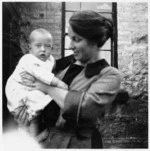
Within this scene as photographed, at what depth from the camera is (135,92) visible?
125cm

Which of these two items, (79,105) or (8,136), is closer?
(79,105)

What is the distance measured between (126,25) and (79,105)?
0.65 m

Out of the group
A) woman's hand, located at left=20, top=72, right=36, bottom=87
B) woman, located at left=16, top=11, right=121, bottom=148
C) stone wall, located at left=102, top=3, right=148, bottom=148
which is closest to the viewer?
woman, located at left=16, top=11, right=121, bottom=148

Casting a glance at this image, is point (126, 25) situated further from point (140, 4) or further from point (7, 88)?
point (7, 88)

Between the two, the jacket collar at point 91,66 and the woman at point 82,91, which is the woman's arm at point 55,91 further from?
the jacket collar at point 91,66

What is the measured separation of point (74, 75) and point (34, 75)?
0.57 ft

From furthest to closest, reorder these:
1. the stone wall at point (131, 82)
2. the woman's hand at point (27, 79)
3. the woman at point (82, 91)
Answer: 1. the stone wall at point (131, 82)
2. the woman's hand at point (27, 79)
3. the woman at point (82, 91)

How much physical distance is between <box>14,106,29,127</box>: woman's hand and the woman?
0.09 meters

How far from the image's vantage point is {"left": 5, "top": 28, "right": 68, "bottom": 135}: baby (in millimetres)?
955

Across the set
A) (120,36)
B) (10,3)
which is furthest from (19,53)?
(120,36)

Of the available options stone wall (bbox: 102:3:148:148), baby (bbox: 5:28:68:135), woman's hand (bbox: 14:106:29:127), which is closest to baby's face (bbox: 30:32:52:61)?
baby (bbox: 5:28:68:135)

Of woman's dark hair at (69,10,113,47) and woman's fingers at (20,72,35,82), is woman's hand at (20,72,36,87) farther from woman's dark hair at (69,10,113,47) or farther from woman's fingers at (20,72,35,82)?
woman's dark hair at (69,10,113,47)

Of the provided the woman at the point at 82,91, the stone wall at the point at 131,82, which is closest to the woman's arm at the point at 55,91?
the woman at the point at 82,91

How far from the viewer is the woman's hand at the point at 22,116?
3.37 feet
